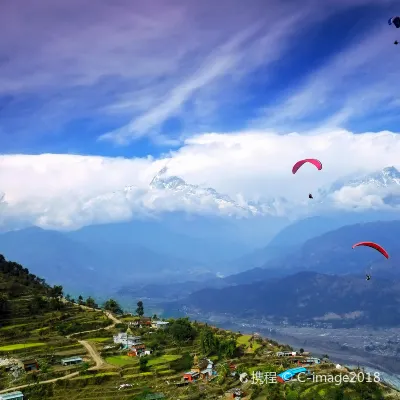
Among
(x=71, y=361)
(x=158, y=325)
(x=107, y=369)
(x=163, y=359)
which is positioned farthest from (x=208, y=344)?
(x=158, y=325)

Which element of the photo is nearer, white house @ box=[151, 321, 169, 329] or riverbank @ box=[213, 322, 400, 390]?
white house @ box=[151, 321, 169, 329]

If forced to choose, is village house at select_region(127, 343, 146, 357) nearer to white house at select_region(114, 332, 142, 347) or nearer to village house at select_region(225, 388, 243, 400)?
white house at select_region(114, 332, 142, 347)

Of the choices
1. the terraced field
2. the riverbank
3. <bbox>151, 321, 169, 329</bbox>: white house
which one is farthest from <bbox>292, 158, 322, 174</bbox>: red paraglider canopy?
the riverbank

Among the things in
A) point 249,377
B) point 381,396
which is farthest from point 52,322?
point 381,396

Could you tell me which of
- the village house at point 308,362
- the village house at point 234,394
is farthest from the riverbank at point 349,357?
the village house at point 234,394

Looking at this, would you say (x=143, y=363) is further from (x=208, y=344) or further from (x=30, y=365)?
(x=30, y=365)

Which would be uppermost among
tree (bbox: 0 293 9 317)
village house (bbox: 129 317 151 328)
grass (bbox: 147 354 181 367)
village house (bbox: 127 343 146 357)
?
tree (bbox: 0 293 9 317)
